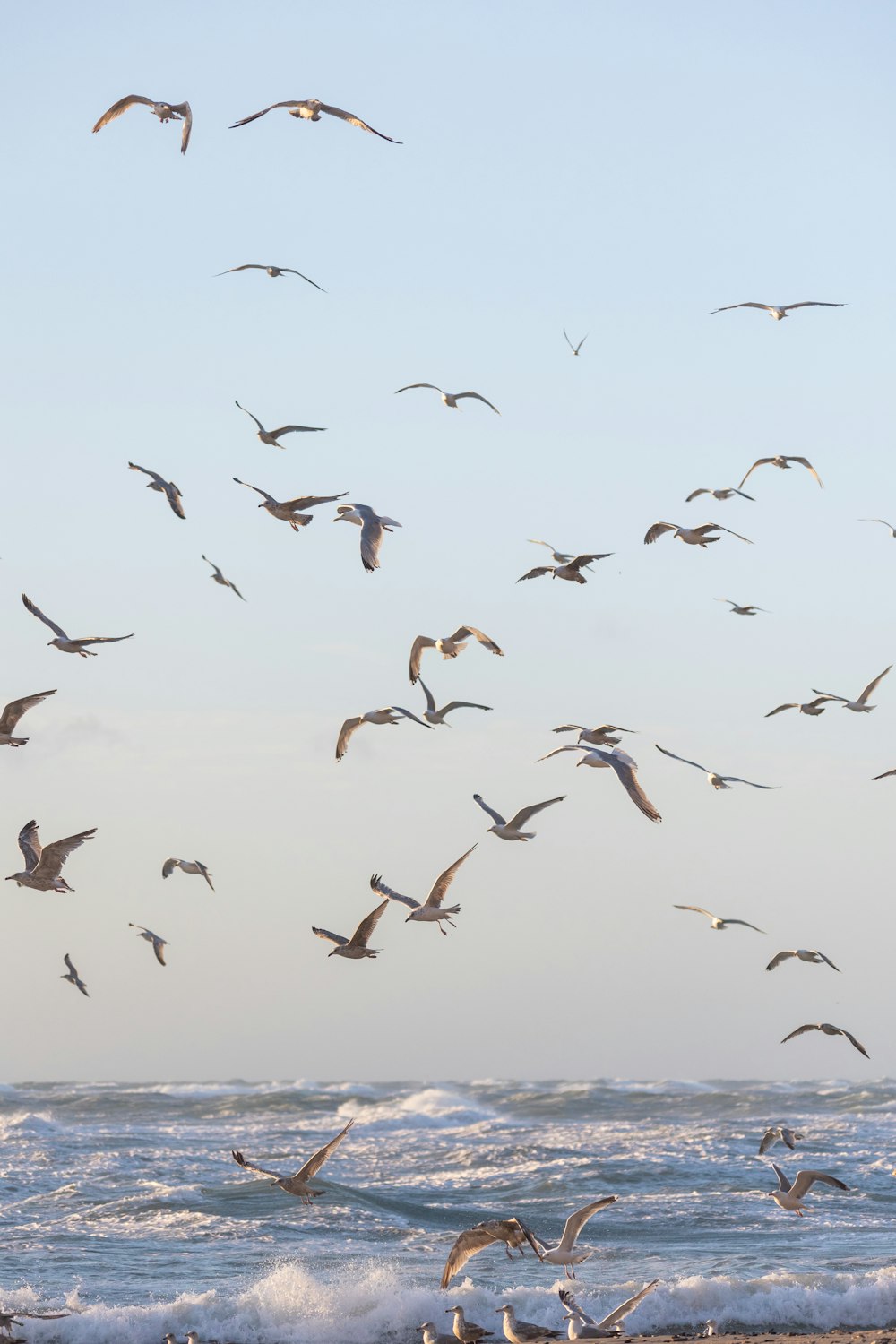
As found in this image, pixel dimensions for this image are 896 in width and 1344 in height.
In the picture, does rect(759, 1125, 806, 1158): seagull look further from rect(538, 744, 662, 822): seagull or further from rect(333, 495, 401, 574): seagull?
rect(333, 495, 401, 574): seagull

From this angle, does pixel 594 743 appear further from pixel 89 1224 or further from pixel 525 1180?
pixel 525 1180

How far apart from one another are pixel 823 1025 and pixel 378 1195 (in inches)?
513

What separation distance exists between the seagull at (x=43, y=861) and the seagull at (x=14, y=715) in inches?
40.7

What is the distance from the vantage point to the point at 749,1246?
23.2 m

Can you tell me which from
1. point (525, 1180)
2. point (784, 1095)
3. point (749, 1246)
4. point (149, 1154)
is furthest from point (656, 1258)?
point (784, 1095)

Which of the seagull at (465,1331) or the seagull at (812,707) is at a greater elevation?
the seagull at (812,707)

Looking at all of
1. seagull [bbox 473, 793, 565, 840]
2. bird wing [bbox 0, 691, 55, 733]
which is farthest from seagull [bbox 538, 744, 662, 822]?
bird wing [bbox 0, 691, 55, 733]

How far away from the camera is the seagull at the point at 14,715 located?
18.0 meters

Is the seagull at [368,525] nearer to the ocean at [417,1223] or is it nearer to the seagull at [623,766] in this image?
the seagull at [623,766]

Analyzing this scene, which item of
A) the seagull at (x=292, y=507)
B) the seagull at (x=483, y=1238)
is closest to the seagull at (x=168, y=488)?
the seagull at (x=292, y=507)

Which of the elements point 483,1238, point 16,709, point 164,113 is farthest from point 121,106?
point 483,1238

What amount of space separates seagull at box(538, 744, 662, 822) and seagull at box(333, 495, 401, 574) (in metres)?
2.89

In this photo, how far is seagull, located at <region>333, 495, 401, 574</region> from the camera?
56.7 ft

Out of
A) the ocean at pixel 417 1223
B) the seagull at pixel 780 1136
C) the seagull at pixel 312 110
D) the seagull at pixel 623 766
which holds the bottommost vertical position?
the ocean at pixel 417 1223
